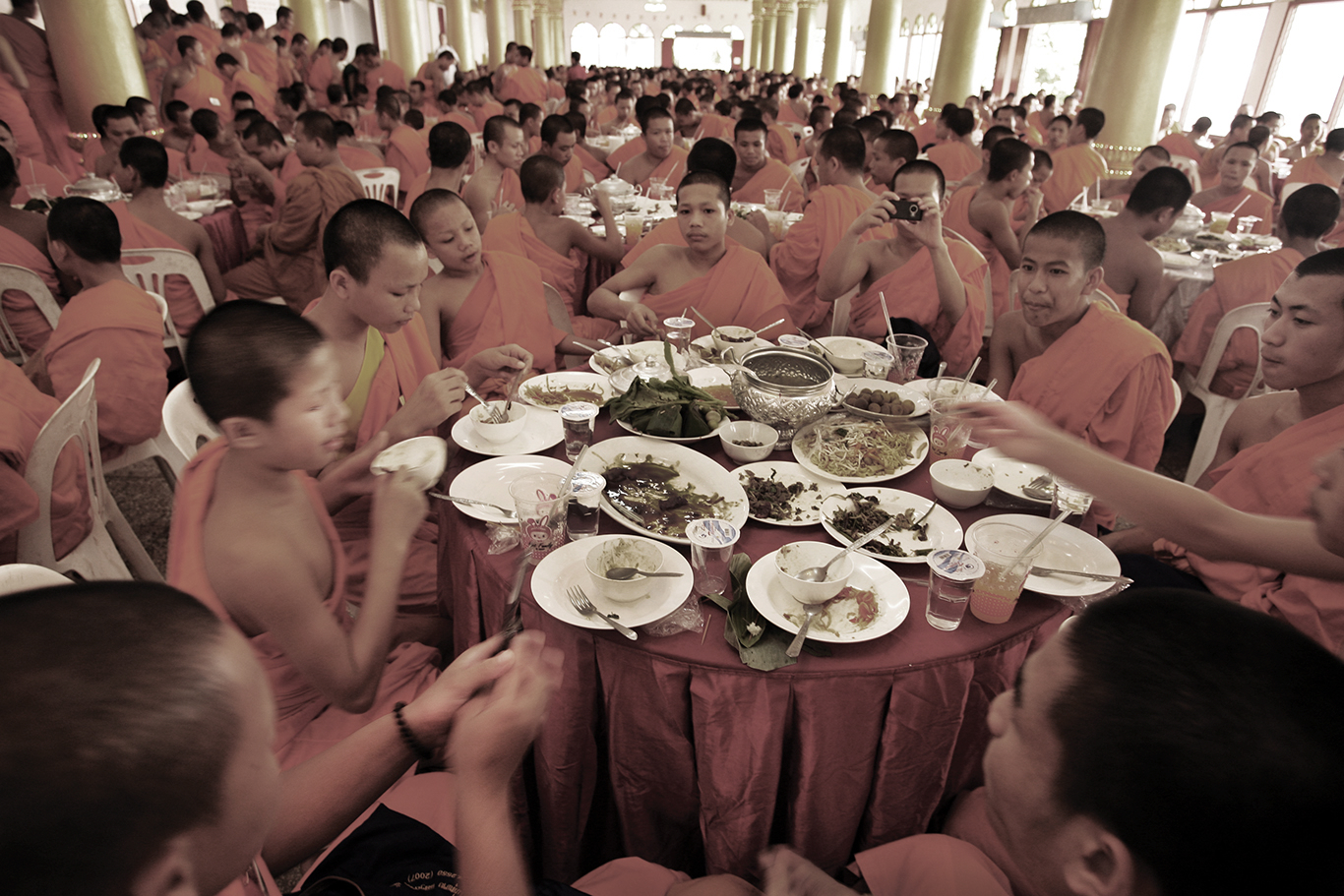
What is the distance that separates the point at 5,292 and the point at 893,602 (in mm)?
4464

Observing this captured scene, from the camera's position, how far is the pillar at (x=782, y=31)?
2934cm

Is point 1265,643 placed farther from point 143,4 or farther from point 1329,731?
point 143,4

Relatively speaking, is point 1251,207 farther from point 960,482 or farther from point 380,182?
point 380,182

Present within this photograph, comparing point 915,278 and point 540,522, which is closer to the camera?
point 540,522

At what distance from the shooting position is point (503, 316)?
3.24m

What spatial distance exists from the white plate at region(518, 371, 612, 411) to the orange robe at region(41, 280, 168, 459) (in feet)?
5.39

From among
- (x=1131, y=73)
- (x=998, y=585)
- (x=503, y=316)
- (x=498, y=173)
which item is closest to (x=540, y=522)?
(x=998, y=585)

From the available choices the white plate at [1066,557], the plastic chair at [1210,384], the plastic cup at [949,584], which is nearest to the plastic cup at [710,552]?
the plastic cup at [949,584]

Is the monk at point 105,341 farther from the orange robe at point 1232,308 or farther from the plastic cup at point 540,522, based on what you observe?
the orange robe at point 1232,308

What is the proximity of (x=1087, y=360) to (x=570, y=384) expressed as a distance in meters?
1.89

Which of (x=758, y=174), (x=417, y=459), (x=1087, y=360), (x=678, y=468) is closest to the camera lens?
(x=417, y=459)

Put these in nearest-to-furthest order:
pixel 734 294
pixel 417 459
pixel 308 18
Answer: pixel 417 459
pixel 734 294
pixel 308 18

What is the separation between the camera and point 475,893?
1.05 metres

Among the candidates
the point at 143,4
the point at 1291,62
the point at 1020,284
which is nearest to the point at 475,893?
the point at 1020,284
